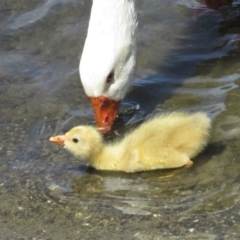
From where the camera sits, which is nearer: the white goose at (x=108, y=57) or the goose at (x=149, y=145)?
the goose at (x=149, y=145)

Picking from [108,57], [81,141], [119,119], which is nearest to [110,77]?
[108,57]

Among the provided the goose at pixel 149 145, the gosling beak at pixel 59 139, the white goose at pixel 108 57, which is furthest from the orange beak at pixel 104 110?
the gosling beak at pixel 59 139

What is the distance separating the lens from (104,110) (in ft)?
13.4

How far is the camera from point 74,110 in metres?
4.37

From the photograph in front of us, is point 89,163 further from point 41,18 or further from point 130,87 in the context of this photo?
point 41,18

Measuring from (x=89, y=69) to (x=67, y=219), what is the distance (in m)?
0.88

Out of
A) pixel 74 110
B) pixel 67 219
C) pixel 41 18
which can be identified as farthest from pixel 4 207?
pixel 41 18

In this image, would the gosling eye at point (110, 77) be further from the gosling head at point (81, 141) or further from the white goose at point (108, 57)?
the gosling head at point (81, 141)

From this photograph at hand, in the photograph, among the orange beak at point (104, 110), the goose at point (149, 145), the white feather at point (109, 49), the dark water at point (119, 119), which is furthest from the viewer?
the orange beak at point (104, 110)

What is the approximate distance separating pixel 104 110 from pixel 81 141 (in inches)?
16.2

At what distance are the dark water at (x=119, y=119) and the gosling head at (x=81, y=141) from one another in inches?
4.4

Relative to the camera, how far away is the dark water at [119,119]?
10.9 feet

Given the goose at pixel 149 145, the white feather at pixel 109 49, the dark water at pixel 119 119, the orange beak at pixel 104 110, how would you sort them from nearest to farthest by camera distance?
the dark water at pixel 119 119, the goose at pixel 149 145, the white feather at pixel 109 49, the orange beak at pixel 104 110

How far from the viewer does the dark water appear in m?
3.31
